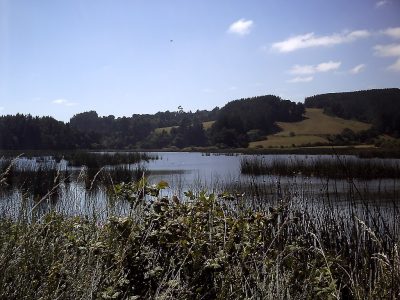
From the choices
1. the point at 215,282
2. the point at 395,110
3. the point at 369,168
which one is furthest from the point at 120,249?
the point at 395,110

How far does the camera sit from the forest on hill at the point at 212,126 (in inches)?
3068

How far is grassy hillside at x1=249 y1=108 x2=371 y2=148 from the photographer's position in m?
93.2

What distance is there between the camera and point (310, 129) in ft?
365

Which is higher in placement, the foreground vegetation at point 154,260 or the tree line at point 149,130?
the tree line at point 149,130

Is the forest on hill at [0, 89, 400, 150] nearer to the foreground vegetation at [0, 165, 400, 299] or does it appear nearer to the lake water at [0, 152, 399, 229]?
the lake water at [0, 152, 399, 229]

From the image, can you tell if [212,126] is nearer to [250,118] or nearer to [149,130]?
[250,118]

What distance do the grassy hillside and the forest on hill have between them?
3.32 metres

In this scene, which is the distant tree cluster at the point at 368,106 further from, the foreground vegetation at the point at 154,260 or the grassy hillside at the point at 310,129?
the foreground vegetation at the point at 154,260

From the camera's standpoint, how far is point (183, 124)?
129 metres

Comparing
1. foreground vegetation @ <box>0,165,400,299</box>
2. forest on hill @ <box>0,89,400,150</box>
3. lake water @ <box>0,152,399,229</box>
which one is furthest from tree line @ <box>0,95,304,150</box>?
foreground vegetation @ <box>0,165,400,299</box>

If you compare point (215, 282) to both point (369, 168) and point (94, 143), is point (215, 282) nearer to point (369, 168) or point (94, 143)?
point (369, 168)

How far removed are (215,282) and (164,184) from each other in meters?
0.93

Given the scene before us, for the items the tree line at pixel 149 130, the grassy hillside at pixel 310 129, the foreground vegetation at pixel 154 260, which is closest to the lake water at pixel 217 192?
the foreground vegetation at pixel 154 260

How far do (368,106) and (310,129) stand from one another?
88.4 feet
